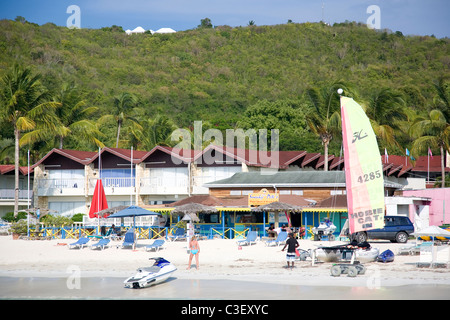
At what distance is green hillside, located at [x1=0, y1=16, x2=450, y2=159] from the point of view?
3671 inches

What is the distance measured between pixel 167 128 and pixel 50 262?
39.5m

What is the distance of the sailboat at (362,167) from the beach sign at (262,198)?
52.5 ft

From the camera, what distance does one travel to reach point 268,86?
385ft

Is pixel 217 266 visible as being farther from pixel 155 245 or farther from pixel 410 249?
pixel 410 249

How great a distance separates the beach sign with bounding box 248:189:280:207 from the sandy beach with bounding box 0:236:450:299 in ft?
12.1

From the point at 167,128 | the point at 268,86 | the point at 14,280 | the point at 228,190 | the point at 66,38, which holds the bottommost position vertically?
the point at 14,280

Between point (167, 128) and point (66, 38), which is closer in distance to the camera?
point (167, 128)

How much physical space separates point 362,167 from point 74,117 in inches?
1623

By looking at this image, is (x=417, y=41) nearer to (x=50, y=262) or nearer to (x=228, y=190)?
(x=228, y=190)

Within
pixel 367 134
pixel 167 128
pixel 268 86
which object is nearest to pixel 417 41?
pixel 268 86

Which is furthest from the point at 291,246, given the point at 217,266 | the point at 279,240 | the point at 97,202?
the point at 97,202

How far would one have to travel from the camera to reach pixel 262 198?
3619 cm

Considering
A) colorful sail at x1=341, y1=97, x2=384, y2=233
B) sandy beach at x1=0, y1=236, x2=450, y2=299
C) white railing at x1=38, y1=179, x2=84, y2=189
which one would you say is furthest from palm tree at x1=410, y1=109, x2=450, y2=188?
colorful sail at x1=341, y1=97, x2=384, y2=233

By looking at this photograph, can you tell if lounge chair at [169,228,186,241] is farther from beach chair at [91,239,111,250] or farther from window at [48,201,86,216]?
window at [48,201,86,216]
